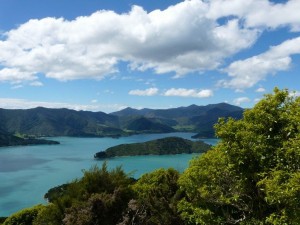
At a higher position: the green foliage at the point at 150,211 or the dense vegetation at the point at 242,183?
the dense vegetation at the point at 242,183

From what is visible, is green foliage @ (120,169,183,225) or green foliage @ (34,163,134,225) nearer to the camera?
green foliage @ (34,163,134,225)

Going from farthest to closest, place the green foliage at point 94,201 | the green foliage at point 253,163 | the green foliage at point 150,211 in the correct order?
the green foliage at point 150,211 → the green foliage at point 94,201 → the green foliage at point 253,163

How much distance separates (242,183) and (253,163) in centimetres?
123

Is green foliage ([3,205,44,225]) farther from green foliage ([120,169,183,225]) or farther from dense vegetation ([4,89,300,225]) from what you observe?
green foliage ([120,169,183,225])

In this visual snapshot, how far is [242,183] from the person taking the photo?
1788 centimetres

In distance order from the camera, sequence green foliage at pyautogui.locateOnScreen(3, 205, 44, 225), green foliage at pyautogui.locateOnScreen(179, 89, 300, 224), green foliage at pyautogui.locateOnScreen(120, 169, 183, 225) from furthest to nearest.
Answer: green foliage at pyautogui.locateOnScreen(3, 205, 44, 225), green foliage at pyautogui.locateOnScreen(120, 169, 183, 225), green foliage at pyautogui.locateOnScreen(179, 89, 300, 224)

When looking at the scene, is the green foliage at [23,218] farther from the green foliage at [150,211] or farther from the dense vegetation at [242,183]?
the green foliage at [150,211]

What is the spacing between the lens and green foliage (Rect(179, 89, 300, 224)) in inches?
644

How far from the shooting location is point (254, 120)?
60.3ft

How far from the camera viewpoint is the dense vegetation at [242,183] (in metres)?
15.6

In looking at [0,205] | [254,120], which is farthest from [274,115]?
[0,205]

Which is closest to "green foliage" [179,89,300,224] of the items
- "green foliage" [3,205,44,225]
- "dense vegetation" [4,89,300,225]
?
"dense vegetation" [4,89,300,225]

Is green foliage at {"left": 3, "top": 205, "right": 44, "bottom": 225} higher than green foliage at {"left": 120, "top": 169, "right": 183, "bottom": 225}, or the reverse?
green foliage at {"left": 120, "top": 169, "right": 183, "bottom": 225}

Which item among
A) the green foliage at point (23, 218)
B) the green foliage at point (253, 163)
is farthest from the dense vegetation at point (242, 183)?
the green foliage at point (23, 218)
